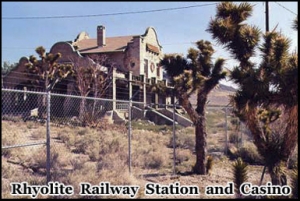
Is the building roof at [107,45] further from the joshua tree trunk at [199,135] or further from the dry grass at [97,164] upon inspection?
the joshua tree trunk at [199,135]

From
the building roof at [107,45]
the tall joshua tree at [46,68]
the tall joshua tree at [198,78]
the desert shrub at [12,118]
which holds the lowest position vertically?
the desert shrub at [12,118]

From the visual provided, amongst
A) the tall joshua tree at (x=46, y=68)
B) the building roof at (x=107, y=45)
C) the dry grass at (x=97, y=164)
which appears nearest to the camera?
the dry grass at (x=97, y=164)

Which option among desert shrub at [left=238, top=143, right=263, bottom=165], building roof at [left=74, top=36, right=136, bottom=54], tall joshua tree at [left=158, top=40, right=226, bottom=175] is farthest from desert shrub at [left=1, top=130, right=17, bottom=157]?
building roof at [left=74, top=36, right=136, bottom=54]

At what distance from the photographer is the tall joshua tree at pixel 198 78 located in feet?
36.9

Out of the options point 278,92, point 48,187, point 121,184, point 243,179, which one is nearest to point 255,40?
point 278,92

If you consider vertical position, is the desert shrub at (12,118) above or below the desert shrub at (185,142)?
above

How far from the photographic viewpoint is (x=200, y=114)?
1158 centimetres

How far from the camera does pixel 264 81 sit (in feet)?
26.9

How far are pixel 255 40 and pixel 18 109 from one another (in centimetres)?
2301

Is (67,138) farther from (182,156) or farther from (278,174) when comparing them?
(278,174)

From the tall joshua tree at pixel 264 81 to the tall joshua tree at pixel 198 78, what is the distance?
5.81ft

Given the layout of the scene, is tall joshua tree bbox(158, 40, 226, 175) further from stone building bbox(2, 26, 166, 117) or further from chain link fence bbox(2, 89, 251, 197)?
stone building bbox(2, 26, 166, 117)

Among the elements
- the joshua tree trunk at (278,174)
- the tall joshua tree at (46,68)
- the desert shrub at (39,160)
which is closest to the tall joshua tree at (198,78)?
the joshua tree trunk at (278,174)

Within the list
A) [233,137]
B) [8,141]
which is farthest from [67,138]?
[233,137]
